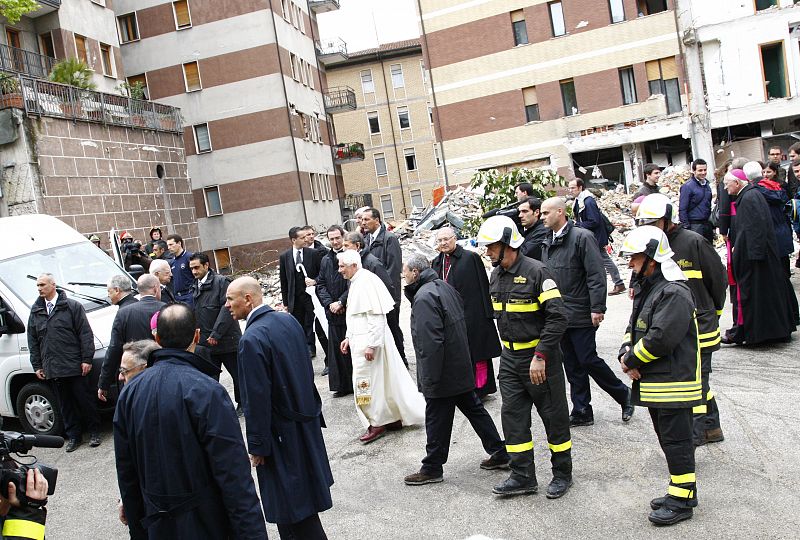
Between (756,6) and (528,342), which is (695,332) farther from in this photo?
(756,6)

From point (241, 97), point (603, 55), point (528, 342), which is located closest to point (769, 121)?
point (603, 55)

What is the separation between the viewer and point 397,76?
61469 millimetres

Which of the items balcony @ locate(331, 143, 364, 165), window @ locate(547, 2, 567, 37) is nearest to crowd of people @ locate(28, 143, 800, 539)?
window @ locate(547, 2, 567, 37)

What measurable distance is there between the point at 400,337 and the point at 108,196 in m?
18.4

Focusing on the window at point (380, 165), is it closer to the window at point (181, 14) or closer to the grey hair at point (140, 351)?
the window at point (181, 14)

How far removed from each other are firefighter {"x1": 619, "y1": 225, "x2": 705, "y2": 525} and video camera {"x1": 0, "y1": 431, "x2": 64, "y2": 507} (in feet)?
12.0

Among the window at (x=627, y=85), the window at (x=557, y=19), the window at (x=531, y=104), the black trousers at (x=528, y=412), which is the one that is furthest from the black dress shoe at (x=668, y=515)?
the window at (x=557, y=19)

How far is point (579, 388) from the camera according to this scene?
7207 millimetres

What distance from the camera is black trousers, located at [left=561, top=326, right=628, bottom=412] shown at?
6.94m

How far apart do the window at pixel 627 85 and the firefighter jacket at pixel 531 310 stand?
30.6m

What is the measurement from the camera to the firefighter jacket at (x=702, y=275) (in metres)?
6.16

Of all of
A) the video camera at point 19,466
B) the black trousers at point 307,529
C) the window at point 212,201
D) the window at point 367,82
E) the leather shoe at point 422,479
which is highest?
the window at point 367,82

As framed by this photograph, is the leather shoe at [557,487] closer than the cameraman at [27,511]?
No

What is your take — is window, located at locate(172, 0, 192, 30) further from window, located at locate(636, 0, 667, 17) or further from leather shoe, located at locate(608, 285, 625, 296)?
leather shoe, located at locate(608, 285, 625, 296)
